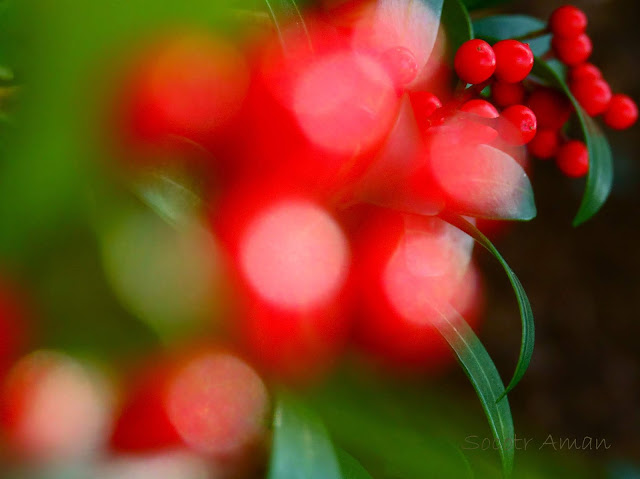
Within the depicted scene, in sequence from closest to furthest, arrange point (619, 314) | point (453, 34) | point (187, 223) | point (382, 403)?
1. point (187, 223)
2. point (453, 34)
3. point (382, 403)
4. point (619, 314)

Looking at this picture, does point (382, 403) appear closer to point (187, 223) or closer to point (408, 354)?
point (408, 354)

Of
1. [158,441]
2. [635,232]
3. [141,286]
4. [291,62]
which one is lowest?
[635,232]

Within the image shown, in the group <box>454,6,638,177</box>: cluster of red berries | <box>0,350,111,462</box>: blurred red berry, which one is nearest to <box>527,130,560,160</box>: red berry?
<box>454,6,638,177</box>: cluster of red berries

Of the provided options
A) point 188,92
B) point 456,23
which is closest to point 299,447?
point 188,92

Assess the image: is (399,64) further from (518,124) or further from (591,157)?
(591,157)

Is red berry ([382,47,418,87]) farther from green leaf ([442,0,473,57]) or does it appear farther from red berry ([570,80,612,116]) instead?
red berry ([570,80,612,116])

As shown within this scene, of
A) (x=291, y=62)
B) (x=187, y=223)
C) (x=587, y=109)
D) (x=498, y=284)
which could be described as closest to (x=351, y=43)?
(x=291, y=62)
